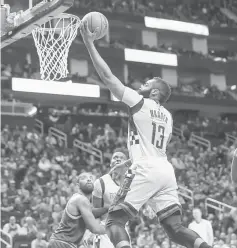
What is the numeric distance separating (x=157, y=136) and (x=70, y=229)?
1.68m

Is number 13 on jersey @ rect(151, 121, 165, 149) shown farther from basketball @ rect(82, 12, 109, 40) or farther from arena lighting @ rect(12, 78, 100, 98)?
arena lighting @ rect(12, 78, 100, 98)

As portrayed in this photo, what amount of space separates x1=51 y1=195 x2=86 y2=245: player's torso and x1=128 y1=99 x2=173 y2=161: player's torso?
4.50 ft

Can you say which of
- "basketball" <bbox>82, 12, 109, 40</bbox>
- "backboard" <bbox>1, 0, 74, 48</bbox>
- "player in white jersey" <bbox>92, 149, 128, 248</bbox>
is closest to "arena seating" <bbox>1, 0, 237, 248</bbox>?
"backboard" <bbox>1, 0, 74, 48</bbox>

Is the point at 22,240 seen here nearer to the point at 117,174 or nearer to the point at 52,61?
the point at 52,61

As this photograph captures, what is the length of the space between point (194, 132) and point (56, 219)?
14.7m

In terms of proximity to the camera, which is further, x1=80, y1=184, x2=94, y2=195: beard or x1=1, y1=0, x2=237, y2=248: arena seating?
x1=1, y1=0, x2=237, y2=248: arena seating

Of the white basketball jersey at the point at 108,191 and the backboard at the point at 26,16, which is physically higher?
the backboard at the point at 26,16

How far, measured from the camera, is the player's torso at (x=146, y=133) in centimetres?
596

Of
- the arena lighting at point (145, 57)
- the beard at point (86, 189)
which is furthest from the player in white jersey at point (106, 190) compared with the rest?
the arena lighting at point (145, 57)

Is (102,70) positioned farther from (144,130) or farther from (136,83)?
(136,83)

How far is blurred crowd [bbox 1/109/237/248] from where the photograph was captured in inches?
584

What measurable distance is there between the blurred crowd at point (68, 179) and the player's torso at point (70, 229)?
4876 mm

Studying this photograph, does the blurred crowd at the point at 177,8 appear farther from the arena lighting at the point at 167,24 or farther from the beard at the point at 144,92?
the beard at the point at 144,92

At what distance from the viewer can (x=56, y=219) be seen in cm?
1511
